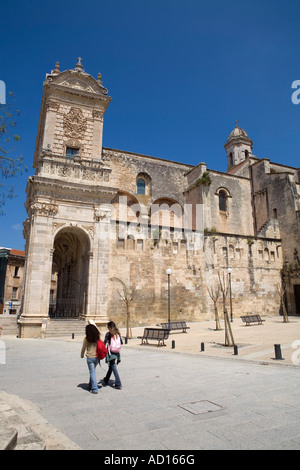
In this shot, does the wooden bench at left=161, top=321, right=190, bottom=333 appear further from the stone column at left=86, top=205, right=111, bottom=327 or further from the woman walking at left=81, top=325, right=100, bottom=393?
the woman walking at left=81, top=325, right=100, bottom=393

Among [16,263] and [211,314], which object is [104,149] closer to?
[211,314]

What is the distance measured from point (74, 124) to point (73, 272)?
1120 cm

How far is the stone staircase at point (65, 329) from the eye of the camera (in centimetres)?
1678

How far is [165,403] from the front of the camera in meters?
5.28

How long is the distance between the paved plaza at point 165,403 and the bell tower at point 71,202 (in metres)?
8.56

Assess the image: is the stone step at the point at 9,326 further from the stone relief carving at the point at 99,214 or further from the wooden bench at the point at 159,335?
the wooden bench at the point at 159,335

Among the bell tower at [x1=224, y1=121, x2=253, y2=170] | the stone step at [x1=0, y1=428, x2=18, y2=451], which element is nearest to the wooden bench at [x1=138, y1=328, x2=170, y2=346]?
the stone step at [x1=0, y1=428, x2=18, y2=451]

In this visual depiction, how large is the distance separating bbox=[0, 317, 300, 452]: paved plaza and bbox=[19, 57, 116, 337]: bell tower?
8.56 metres

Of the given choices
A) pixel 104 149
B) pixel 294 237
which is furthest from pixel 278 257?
pixel 104 149

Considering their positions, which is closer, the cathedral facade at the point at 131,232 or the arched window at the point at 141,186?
the cathedral facade at the point at 131,232

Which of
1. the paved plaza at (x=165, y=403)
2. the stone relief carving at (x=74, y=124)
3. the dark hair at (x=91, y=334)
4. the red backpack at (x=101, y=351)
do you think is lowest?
the paved plaza at (x=165, y=403)

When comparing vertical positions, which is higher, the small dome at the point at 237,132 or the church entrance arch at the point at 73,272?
the small dome at the point at 237,132

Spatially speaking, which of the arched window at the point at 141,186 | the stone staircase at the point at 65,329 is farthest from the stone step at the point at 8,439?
the arched window at the point at 141,186

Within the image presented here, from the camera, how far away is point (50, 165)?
19188mm
